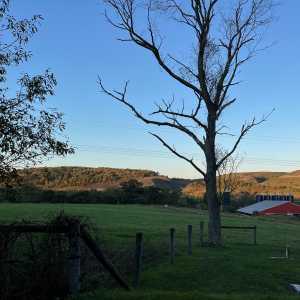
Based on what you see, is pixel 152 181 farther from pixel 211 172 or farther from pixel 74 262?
pixel 74 262

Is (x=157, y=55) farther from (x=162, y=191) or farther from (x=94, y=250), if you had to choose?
(x=162, y=191)

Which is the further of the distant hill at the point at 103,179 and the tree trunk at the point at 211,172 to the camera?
the distant hill at the point at 103,179

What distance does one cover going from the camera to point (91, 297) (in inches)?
309

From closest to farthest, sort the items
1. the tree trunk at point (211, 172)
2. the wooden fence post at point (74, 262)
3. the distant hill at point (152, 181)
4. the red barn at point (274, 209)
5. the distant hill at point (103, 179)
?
1. the wooden fence post at point (74, 262)
2. the tree trunk at point (211, 172)
3. the red barn at point (274, 209)
4. the distant hill at point (103, 179)
5. the distant hill at point (152, 181)

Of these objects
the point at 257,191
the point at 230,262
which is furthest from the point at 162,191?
the point at 230,262

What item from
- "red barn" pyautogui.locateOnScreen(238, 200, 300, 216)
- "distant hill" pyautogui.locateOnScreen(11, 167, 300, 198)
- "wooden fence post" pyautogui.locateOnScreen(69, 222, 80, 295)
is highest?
"distant hill" pyautogui.locateOnScreen(11, 167, 300, 198)

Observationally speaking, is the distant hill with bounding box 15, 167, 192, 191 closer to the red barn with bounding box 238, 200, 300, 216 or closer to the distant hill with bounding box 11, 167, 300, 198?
the distant hill with bounding box 11, 167, 300, 198

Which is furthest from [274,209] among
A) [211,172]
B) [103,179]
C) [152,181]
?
[211,172]

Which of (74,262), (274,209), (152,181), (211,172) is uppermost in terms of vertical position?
(152,181)

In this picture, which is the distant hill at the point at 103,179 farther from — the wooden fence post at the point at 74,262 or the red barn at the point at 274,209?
the wooden fence post at the point at 74,262

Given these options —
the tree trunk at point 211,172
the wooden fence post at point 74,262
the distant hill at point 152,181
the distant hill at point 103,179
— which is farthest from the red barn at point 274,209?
the wooden fence post at point 74,262

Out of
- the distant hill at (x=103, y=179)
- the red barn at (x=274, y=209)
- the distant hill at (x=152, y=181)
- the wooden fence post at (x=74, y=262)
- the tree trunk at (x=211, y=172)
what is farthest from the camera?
the distant hill at (x=152, y=181)

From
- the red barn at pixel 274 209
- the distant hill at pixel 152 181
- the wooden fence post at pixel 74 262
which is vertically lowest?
the wooden fence post at pixel 74 262

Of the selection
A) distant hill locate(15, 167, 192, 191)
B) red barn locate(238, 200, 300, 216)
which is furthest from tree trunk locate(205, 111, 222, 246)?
distant hill locate(15, 167, 192, 191)
